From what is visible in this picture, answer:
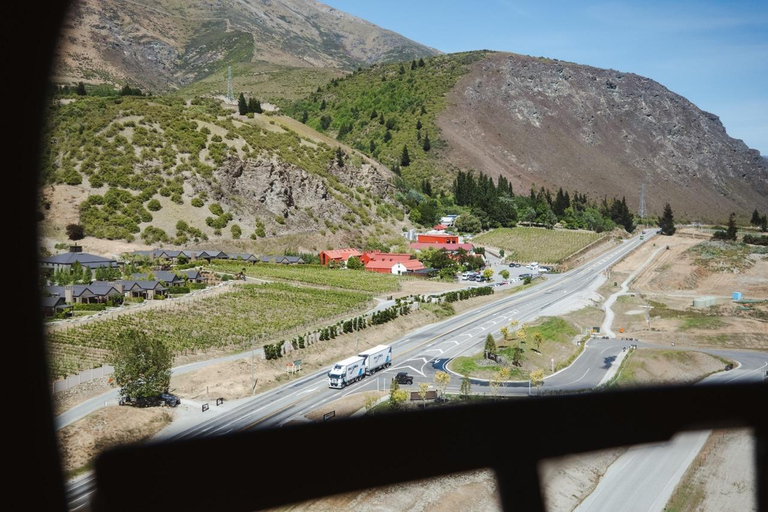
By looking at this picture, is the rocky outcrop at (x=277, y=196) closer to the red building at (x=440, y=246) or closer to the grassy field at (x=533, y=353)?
the red building at (x=440, y=246)

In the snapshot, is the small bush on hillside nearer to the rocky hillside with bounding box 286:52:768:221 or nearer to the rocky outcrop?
the rocky outcrop

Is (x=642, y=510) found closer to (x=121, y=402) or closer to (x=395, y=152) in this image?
(x=121, y=402)

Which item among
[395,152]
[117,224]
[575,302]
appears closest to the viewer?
[575,302]

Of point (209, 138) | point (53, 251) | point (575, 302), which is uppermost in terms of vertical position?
point (209, 138)

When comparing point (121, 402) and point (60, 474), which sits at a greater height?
point (60, 474)

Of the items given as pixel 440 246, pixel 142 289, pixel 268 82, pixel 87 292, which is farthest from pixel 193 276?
A: pixel 268 82

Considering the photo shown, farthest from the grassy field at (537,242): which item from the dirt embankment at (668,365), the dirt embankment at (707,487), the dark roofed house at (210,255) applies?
the dirt embankment at (707,487)

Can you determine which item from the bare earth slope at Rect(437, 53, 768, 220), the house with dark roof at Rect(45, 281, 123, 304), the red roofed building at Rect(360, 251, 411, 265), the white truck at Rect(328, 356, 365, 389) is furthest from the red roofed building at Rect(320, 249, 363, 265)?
the bare earth slope at Rect(437, 53, 768, 220)

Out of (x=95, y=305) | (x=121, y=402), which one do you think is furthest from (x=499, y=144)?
(x=121, y=402)

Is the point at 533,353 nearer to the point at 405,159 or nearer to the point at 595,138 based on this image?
the point at 405,159
